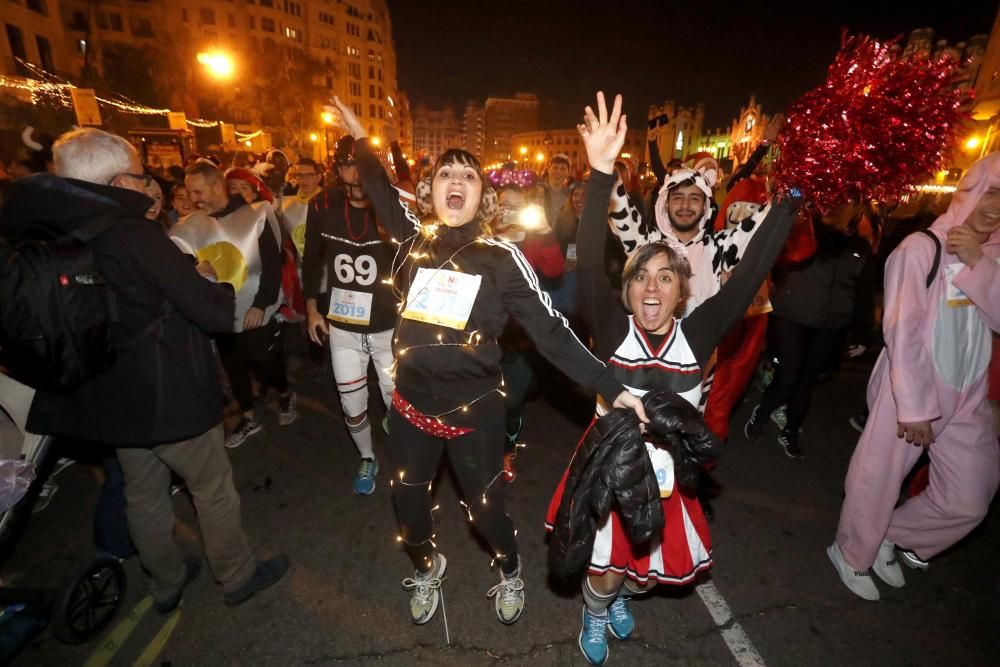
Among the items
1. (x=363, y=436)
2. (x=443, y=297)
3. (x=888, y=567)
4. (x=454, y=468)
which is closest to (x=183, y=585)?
(x=363, y=436)

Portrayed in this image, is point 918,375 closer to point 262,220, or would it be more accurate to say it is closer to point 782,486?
point 782,486

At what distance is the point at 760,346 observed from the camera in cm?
403

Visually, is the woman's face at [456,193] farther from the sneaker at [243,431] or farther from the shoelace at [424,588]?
the sneaker at [243,431]

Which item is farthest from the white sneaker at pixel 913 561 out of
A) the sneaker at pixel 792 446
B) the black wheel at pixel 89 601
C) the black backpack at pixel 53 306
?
the black wheel at pixel 89 601

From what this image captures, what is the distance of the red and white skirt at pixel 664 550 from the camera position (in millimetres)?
2365

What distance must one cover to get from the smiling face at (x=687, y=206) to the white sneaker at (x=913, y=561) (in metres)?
2.68

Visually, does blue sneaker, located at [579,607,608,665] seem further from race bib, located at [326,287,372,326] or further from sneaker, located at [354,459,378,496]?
race bib, located at [326,287,372,326]

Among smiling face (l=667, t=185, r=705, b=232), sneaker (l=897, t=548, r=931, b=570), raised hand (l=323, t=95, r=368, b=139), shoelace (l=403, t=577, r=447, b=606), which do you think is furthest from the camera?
smiling face (l=667, t=185, r=705, b=232)

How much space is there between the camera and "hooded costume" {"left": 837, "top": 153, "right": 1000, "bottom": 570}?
103 inches

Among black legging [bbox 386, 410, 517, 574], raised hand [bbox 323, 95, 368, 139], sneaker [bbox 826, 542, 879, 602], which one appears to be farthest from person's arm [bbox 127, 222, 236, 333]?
sneaker [bbox 826, 542, 879, 602]

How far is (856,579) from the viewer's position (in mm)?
2994

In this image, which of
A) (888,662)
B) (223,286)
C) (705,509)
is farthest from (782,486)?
(223,286)

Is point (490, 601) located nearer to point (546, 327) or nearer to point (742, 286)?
point (546, 327)

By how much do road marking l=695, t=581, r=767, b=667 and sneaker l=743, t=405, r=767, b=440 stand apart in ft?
7.29
